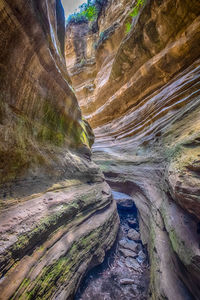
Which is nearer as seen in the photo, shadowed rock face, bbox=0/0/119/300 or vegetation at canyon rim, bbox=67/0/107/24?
shadowed rock face, bbox=0/0/119/300

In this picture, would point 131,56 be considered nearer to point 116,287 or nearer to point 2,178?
point 2,178

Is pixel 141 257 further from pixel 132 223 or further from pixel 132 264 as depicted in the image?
pixel 132 223

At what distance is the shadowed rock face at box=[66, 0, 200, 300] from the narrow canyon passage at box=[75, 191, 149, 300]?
30cm

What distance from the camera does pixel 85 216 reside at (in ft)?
8.26

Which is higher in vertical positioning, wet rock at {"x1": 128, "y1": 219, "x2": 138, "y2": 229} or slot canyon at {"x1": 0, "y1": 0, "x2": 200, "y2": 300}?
slot canyon at {"x1": 0, "y1": 0, "x2": 200, "y2": 300}

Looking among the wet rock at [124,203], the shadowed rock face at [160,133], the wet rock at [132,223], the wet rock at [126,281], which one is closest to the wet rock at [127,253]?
the shadowed rock face at [160,133]

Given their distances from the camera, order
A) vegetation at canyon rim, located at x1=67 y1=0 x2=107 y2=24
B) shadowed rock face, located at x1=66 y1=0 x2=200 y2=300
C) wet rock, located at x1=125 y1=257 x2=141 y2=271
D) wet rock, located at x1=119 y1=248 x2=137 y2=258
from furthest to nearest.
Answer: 1. vegetation at canyon rim, located at x1=67 y1=0 x2=107 y2=24
2. wet rock, located at x1=119 y1=248 x2=137 y2=258
3. wet rock, located at x1=125 y1=257 x2=141 y2=271
4. shadowed rock face, located at x1=66 y1=0 x2=200 y2=300

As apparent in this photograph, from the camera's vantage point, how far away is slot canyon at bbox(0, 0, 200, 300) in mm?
1561

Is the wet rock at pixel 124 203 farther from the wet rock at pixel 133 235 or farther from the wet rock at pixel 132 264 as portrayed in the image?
the wet rock at pixel 132 264

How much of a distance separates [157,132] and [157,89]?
2.24 metres

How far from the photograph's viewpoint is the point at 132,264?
2670 millimetres

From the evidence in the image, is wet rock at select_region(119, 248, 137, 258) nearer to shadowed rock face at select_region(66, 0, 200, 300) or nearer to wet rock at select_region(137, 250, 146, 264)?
wet rock at select_region(137, 250, 146, 264)

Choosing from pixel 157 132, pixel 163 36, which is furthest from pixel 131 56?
pixel 157 132

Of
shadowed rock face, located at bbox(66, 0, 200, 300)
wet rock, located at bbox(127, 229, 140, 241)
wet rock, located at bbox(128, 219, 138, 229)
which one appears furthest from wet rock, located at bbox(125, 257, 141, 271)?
wet rock, located at bbox(128, 219, 138, 229)
